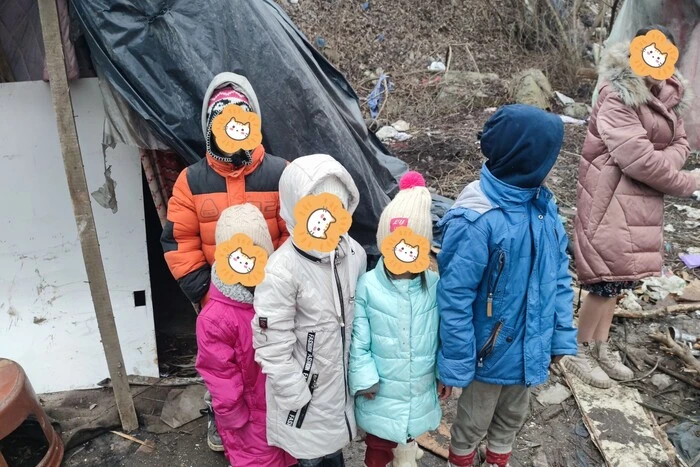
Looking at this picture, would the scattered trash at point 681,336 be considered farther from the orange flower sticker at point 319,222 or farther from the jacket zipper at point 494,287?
the orange flower sticker at point 319,222

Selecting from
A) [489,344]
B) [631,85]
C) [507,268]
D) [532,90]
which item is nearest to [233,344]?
[489,344]

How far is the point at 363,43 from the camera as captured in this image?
9773 mm

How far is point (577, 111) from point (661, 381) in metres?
5.53

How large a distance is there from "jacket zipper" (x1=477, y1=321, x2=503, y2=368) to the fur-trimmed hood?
1527 mm

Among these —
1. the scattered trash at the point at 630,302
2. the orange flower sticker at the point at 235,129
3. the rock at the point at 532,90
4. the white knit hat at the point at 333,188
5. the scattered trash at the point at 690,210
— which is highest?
the orange flower sticker at the point at 235,129

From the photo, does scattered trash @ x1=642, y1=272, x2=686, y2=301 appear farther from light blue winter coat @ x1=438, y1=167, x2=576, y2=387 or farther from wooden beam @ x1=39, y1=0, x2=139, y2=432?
wooden beam @ x1=39, y1=0, x2=139, y2=432

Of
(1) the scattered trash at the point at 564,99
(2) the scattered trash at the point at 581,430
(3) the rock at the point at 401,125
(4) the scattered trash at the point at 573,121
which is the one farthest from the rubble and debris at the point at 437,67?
(2) the scattered trash at the point at 581,430

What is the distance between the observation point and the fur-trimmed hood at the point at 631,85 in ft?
9.18

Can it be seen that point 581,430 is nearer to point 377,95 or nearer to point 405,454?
point 405,454

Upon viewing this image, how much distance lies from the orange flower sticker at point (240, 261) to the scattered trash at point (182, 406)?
1.48m

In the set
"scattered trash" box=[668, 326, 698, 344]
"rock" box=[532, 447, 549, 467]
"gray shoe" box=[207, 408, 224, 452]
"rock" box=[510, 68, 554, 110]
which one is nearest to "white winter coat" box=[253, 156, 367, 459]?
"gray shoe" box=[207, 408, 224, 452]

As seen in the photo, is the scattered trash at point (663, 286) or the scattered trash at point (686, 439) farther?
the scattered trash at point (663, 286)

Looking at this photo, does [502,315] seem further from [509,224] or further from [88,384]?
[88,384]

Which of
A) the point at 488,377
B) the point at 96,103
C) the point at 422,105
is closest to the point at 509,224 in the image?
the point at 488,377
